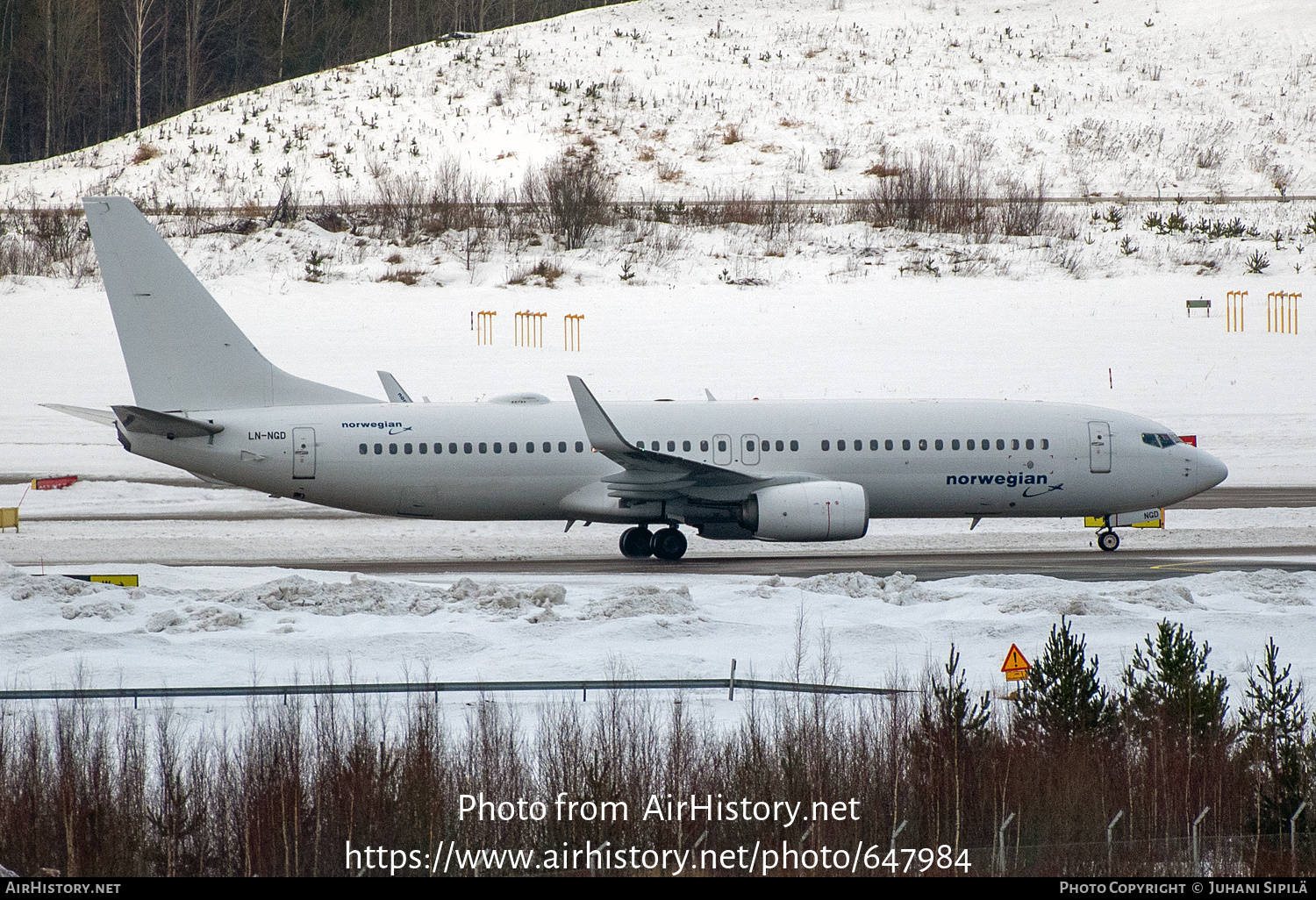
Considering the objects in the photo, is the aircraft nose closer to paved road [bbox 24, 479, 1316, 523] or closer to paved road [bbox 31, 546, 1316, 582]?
paved road [bbox 31, 546, 1316, 582]

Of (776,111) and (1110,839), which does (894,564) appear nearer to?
(1110,839)

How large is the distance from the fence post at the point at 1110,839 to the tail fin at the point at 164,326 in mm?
20958

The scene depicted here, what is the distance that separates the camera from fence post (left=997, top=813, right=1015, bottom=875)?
35.9 feet

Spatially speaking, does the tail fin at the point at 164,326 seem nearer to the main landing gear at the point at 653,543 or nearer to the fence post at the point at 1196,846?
the main landing gear at the point at 653,543

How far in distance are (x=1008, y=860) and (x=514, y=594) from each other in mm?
11084

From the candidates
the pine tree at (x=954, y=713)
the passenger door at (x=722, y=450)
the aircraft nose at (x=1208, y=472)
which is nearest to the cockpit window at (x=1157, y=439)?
the aircraft nose at (x=1208, y=472)

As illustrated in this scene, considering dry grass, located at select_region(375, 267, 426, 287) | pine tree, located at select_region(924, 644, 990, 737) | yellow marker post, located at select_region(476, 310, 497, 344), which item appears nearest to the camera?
pine tree, located at select_region(924, 644, 990, 737)

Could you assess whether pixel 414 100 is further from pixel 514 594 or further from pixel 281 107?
pixel 514 594

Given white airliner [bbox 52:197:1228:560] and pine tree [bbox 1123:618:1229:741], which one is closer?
pine tree [bbox 1123:618:1229:741]

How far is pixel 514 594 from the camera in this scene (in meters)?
20.9

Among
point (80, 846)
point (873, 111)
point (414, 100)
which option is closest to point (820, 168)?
point (873, 111)

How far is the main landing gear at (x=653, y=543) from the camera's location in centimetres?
2883

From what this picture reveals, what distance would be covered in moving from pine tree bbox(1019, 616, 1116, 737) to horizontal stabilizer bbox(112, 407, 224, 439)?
732 inches

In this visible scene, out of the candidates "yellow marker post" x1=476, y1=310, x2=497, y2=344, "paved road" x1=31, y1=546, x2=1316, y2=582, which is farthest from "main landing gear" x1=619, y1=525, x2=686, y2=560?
"yellow marker post" x1=476, y1=310, x2=497, y2=344
